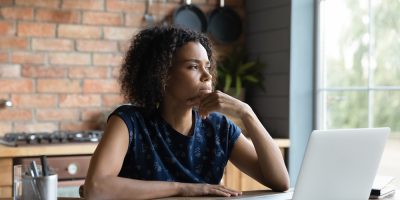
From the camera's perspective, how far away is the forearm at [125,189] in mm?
1898

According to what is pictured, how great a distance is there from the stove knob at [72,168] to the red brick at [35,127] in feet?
1.91

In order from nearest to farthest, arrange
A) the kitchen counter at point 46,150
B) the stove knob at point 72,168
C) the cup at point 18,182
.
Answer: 1. the cup at point 18,182
2. the kitchen counter at point 46,150
3. the stove knob at point 72,168

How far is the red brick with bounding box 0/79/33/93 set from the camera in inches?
138

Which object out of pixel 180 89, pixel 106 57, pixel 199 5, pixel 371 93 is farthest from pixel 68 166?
pixel 371 93

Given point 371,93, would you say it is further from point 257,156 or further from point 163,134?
point 163,134

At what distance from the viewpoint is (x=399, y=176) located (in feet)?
11.1

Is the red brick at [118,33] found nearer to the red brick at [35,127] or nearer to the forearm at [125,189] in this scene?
the red brick at [35,127]

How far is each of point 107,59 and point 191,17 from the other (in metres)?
0.67

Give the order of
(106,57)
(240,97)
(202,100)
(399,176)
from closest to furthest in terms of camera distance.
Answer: (202,100)
(399,176)
(106,57)
(240,97)

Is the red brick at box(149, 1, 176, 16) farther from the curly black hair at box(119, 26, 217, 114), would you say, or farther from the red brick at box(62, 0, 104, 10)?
the curly black hair at box(119, 26, 217, 114)

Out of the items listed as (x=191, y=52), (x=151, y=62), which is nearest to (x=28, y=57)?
(x=151, y=62)

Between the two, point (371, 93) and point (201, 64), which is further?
point (371, 93)

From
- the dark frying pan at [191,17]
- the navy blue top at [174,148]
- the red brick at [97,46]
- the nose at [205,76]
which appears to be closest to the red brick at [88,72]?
the red brick at [97,46]

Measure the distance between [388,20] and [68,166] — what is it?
200 centimetres
